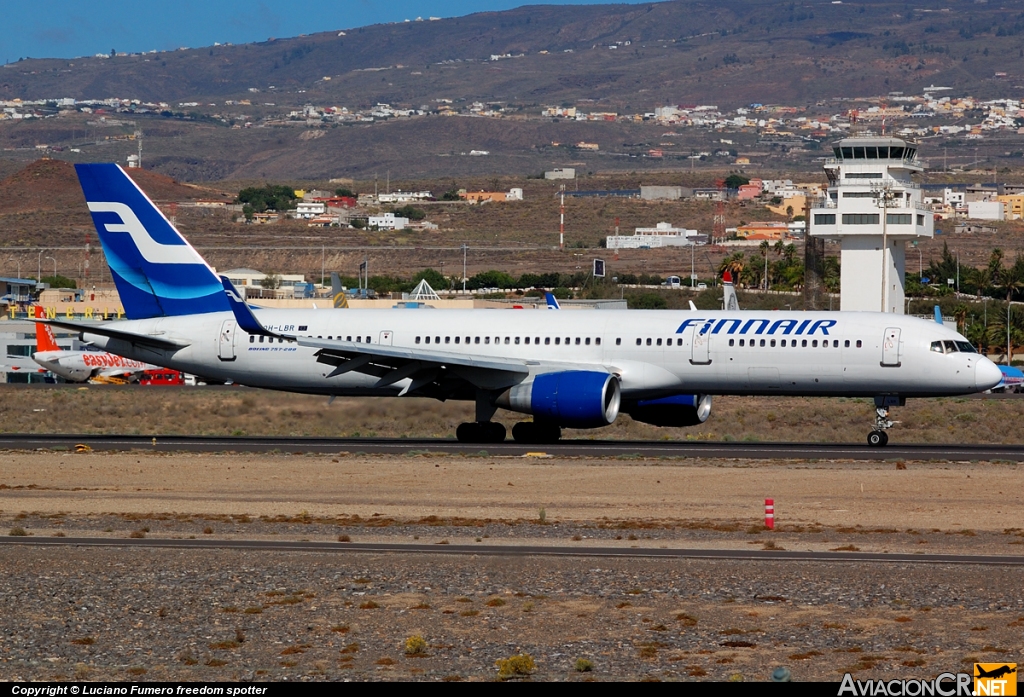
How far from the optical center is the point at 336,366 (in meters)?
41.5

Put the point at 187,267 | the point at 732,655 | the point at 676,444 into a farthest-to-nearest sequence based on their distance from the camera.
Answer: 1. the point at 187,267
2. the point at 676,444
3. the point at 732,655

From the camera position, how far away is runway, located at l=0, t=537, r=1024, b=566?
20.6 m

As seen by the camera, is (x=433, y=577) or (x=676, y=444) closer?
(x=433, y=577)

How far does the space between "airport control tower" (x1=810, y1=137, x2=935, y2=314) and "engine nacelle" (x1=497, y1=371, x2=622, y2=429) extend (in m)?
54.3

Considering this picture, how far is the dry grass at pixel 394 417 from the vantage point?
136 ft

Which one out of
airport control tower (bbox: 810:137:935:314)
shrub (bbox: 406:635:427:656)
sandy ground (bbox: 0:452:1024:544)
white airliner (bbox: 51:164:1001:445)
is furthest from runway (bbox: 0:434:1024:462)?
airport control tower (bbox: 810:137:935:314)

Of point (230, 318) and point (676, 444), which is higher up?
point (230, 318)

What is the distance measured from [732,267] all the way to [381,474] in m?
123

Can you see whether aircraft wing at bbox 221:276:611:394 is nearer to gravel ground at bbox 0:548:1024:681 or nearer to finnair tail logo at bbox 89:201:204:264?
finnair tail logo at bbox 89:201:204:264

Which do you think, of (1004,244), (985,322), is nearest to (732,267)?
(985,322)

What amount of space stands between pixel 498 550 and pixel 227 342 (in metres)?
23.1

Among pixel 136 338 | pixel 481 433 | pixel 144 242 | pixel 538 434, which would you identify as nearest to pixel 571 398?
pixel 538 434

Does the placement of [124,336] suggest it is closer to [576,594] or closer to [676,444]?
[676,444]

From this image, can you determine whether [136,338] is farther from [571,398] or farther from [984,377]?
[984,377]
